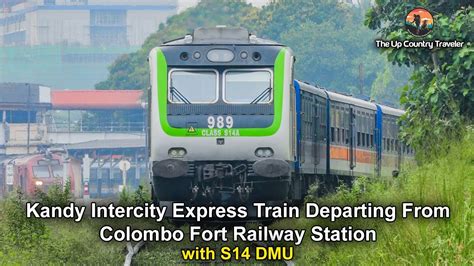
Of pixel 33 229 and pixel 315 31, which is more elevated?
pixel 315 31

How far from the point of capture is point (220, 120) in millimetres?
18812

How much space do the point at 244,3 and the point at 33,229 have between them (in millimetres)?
53890

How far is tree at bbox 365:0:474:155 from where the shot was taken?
21.6m

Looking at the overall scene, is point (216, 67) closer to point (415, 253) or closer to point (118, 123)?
point (415, 253)

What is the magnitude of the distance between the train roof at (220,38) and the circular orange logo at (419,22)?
382cm

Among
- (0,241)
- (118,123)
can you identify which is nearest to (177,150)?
(0,241)

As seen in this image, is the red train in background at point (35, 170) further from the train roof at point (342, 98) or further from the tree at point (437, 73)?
the tree at point (437, 73)

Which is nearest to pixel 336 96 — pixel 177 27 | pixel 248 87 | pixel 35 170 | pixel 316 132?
pixel 316 132

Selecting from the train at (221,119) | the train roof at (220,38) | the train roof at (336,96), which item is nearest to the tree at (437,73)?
the train roof at (336,96)

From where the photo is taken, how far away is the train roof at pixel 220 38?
19.1 m

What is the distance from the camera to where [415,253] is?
Result: 12.9 metres

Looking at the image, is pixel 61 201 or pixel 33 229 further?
pixel 61 201

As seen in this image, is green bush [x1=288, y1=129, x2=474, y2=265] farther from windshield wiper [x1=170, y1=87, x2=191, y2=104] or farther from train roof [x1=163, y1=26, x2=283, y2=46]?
train roof [x1=163, y1=26, x2=283, y2=46]

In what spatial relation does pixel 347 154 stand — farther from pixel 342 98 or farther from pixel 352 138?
pixel 342 98
